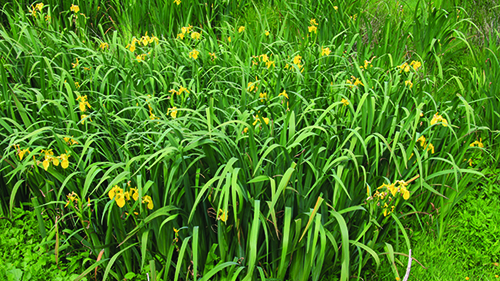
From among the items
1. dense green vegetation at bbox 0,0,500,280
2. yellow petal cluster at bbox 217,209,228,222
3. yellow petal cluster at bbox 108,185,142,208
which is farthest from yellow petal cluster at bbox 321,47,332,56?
yellow petal cluster at bbox 108,185,142,208

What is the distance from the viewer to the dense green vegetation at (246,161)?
5.57 feet

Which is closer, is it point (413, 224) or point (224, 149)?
point (224, 149)

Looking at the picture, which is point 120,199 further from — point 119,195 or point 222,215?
point 222,215

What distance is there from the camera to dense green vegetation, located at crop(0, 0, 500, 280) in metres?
1.70

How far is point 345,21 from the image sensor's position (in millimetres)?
3281

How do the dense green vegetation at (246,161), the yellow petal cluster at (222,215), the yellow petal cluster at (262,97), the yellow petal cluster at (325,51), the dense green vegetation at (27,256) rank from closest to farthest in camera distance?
the yellow petal cluster at (222,215) → the dense green vegetation at (246,161) → the dense green vegetation at (27,256) → the yellow petal cluster at (262,97) → the yellow petal cluster at (325,51)

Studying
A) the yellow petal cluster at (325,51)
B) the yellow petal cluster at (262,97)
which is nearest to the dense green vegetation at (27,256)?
the yellow petal cluster at (262,97)

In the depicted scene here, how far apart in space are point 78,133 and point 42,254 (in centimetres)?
61

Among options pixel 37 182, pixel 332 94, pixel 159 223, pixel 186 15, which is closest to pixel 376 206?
pixel 332 94

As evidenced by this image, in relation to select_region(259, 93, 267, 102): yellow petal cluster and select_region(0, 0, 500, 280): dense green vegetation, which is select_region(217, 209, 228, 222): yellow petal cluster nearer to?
select_region(0, 0, 500, 280): dense green vegetation

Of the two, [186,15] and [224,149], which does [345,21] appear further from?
[224,149]

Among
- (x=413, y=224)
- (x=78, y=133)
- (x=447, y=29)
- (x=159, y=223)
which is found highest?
(x=447, y=29)

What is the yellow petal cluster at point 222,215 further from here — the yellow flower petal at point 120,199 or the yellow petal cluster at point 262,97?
the yellow petal cluster at point 262,97

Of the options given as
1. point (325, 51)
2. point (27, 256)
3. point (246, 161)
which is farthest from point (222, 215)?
point (325, 51)
